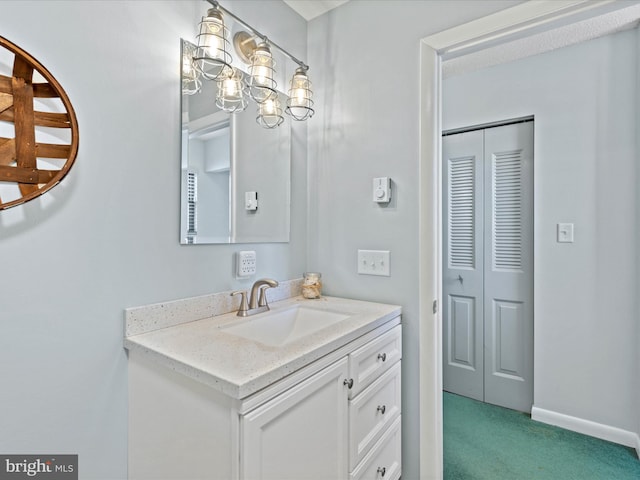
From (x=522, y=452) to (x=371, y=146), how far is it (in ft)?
6.06

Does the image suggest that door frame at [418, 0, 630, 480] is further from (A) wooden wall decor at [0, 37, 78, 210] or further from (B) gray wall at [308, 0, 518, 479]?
(A) wooden wall decor at [0, 37, 78, 210]

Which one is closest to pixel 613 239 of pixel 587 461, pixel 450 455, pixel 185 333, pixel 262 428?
pixel 587 461

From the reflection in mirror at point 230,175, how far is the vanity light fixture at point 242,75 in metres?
0.04

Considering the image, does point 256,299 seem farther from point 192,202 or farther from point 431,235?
point 431,235

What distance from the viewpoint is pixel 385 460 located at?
1358 mm

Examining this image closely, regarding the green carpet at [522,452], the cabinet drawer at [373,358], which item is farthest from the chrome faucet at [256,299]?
the green carpet at [522,452]

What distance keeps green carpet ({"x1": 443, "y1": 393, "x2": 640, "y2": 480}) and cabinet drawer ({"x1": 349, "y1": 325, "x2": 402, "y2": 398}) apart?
2.59 feet

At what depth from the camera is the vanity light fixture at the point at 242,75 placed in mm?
1234

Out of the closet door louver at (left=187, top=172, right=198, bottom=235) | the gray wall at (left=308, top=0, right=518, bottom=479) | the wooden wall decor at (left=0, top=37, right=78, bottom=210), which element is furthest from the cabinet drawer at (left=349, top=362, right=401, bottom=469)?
the wooden wall decor at (left=0, top=37, right=78, bottom=210)

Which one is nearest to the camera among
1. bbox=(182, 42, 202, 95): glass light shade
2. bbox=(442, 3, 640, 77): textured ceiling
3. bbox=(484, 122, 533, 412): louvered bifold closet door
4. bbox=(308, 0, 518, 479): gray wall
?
bbox=(182, 42, 202, 95): glass light shade

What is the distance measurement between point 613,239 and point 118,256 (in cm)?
245

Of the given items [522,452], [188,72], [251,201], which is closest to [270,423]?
[251,201]

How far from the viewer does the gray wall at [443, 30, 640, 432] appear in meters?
1.87

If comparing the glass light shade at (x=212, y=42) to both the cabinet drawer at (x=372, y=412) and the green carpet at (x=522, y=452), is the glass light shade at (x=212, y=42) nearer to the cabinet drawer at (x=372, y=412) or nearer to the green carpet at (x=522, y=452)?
the cabinet drawer at (x=372, y=412)
